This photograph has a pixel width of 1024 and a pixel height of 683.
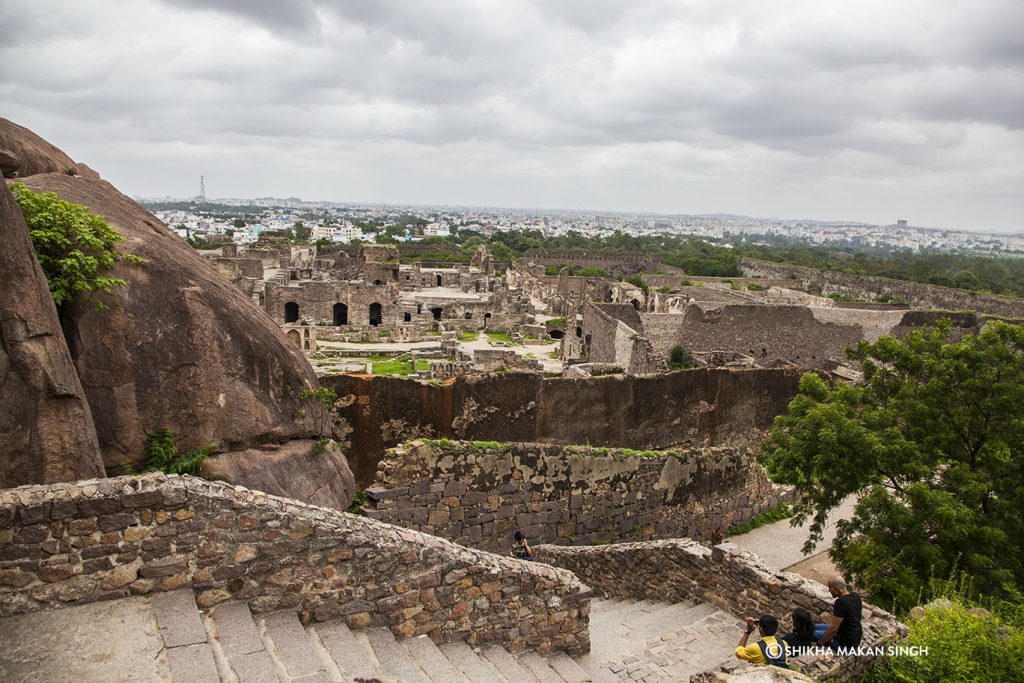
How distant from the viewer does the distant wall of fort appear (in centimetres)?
1094

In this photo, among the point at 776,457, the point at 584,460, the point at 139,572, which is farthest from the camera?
the point at 776,457

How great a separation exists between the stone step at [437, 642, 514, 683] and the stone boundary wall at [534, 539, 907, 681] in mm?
3636

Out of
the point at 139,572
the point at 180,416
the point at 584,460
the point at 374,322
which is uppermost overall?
the point at 180,416

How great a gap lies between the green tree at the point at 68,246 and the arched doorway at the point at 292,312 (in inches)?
1639

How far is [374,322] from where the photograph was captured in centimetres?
4944

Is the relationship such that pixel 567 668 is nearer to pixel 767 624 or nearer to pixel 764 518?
pixel 767 624

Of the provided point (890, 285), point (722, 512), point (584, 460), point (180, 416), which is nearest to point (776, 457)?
point (722, 512)

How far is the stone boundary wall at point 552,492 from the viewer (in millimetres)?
9430

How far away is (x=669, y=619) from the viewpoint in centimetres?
920

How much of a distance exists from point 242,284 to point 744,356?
114 feet

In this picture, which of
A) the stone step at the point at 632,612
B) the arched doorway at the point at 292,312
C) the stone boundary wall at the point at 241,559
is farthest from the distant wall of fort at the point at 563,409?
the arched doorway at the point at 292,312

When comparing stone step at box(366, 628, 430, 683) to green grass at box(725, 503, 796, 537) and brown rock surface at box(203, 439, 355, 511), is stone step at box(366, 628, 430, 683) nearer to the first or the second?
brown rock surface at box(203, 439, 355, 511)

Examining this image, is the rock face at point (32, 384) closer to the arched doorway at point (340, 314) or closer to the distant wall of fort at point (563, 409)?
the distant wall of fort at point (563, 409)

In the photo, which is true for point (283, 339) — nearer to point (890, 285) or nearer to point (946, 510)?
point (946, 510)
